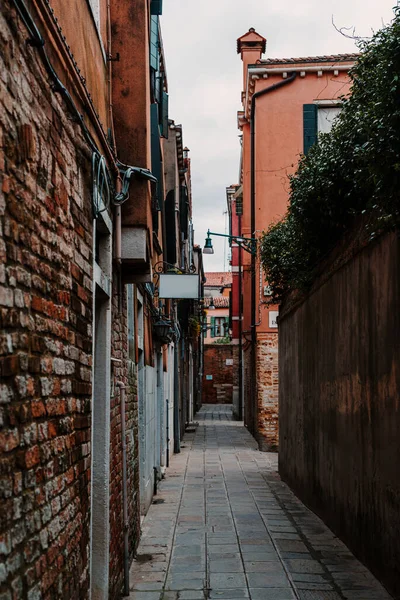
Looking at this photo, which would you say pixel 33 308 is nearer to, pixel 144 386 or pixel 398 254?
pixel 398 254

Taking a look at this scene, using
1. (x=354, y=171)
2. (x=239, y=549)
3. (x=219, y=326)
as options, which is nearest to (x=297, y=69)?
(x=354, y=171)

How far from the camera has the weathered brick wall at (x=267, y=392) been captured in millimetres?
18062

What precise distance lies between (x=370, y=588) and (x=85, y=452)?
3.18m

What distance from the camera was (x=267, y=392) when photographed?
18219mm

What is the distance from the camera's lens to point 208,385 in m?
48.6

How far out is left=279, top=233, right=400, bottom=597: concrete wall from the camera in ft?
20.1

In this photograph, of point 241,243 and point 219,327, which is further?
point 219,327

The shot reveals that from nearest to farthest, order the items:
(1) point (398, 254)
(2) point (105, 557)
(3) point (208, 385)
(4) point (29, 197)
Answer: (4) point (29, 197) → (2) point (105, 557) → (1) point (398, 254) → (3) point (208, 385)

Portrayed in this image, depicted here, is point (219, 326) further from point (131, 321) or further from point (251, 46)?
point (131, 321)

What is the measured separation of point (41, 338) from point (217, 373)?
45107 mm

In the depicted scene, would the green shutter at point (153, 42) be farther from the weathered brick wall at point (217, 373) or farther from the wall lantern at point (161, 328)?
the weathered brick wall at point (217, 373)

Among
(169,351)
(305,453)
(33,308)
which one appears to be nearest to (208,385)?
(169,351)

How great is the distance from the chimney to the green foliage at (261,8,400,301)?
10.5 metres

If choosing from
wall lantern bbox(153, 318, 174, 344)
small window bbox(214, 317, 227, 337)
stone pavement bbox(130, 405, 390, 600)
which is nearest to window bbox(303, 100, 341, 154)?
wall lantern bbox(153, 318, 174, 344)
